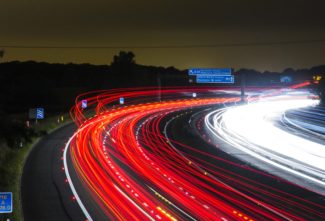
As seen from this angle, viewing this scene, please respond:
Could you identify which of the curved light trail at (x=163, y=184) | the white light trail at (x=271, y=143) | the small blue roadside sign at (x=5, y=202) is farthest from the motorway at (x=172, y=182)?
the small blue roadside sign at (x=5, y=202)

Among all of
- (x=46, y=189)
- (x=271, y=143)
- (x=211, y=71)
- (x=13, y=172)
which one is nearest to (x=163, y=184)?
(x=46, y=189)

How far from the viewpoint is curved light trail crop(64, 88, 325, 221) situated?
2047cm

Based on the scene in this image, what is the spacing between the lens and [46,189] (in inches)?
1040

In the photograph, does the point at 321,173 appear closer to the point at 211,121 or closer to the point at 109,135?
the point at 109,135

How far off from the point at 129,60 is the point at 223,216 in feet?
528

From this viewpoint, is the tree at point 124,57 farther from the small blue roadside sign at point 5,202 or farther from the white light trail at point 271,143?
the small blue roadside sign at point 5,202

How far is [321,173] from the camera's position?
30.0 meters

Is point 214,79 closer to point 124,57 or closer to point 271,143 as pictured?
point 271,143

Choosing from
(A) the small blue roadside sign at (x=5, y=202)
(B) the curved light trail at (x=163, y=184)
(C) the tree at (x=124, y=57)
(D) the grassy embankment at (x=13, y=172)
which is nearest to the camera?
(A) the small blue roadside sign at (x=5, y=202)

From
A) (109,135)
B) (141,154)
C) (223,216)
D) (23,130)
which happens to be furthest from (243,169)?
(23,130)

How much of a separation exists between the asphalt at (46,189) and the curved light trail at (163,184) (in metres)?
0.49

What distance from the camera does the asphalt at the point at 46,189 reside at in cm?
2116

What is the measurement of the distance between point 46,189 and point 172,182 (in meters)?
5.62

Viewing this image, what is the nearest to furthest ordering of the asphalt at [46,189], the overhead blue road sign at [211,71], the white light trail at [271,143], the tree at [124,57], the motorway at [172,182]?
1. the motorway at [172,182]
2. the asphalt at [46,189]
3. the white light trail at [271,143]
4. the overhead blue road sign at [211,71]
5. the tree at [124,57]
